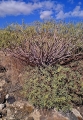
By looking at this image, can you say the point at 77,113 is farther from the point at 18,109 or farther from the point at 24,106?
the point at 18,109

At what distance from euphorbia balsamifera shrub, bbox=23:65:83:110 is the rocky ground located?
5.9 inches

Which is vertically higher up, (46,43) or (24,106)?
(46,43)

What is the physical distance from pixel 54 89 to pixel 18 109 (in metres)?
1.04

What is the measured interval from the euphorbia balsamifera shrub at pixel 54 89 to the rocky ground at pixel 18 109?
149mm

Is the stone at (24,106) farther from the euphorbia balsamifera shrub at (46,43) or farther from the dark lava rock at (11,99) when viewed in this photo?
the euphorbia balsamifera shrub at (46,43)

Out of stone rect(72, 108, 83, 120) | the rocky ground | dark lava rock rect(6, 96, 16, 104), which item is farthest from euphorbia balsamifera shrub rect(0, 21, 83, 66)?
stone rect(72, 108, 83, 120)

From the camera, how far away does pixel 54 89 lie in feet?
17.6

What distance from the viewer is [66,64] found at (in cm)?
712

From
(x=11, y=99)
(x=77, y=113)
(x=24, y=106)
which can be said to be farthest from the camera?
Answer: (x=11, y=99)

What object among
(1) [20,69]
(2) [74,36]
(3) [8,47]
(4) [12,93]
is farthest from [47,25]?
(4) [12,93]

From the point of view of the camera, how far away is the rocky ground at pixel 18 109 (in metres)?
5.37

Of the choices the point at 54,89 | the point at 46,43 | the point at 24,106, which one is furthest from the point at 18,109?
the point at 46,43

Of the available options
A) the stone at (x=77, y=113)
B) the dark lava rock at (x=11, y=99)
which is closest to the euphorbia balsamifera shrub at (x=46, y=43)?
the dark lava rock at (x=11, y=99)

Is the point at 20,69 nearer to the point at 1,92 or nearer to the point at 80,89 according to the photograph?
the point at 1,92
